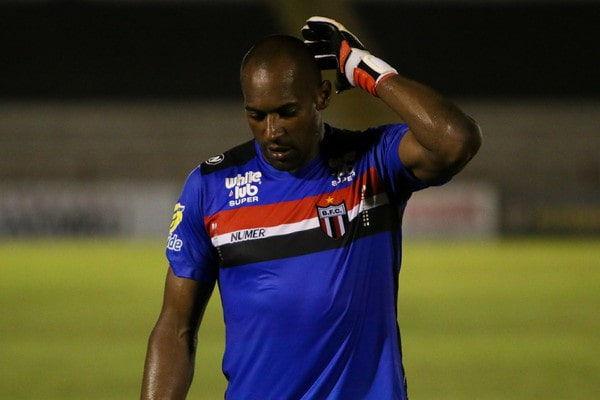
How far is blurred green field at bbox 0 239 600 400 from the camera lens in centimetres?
888

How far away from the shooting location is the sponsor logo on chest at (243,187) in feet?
10.7

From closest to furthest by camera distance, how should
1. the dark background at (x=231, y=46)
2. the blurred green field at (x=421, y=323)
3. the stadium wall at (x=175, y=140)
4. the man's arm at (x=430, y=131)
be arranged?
the man's arm at (x=430, y=131)
the blurred green field at (x=421, y=323)
the stadium wall at (x=175, y=140)
the dark background at (x=231, y=46)

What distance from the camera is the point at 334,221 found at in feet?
10.4

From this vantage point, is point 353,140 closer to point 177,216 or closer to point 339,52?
point 339,52

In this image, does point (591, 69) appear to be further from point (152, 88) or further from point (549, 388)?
point (549, 388)

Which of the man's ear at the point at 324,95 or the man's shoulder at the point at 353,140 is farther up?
the man's ear at the point at 324,95

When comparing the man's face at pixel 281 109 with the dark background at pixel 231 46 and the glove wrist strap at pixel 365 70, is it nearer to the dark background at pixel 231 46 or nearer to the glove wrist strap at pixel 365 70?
the glove wrist strap at pixel 365 70

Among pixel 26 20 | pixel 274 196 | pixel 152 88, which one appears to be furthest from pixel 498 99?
pixel 274 196

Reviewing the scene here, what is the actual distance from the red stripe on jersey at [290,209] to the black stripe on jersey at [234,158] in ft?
0.54

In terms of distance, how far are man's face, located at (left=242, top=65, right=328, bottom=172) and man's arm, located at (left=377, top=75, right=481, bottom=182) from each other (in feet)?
0.73

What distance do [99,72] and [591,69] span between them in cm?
1310

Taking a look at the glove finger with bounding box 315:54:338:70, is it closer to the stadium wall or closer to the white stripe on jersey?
the white stripe on jersey

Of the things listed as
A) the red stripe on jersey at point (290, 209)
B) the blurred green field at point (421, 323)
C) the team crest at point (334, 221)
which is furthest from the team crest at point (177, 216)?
the blurred green field at point (421, 323)

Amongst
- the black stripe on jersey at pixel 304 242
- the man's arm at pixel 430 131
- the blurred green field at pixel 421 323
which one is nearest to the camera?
the man's arm at pixel 430 131
